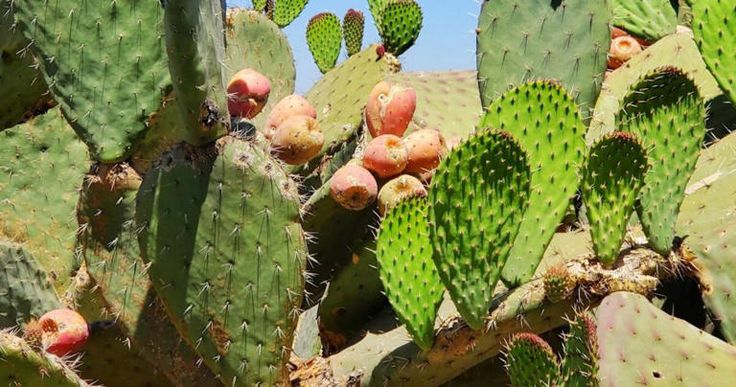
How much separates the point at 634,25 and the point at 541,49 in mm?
1230

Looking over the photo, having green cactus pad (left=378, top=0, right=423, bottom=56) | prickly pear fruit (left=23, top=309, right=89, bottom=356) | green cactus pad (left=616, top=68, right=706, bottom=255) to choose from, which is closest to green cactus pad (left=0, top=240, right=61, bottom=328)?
prickly pear fruit (left=23, top=309, right=89, bottom=356)

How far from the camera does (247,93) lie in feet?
7.93

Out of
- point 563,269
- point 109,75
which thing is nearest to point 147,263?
point 109,75

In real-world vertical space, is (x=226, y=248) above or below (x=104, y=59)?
below

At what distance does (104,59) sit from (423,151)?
794 millimetres

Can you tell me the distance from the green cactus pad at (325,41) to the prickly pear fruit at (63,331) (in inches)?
87.2

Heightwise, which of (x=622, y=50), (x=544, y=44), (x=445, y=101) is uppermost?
(x=544, y=44)

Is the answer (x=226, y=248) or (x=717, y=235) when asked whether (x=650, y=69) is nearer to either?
(x=717, y=235)

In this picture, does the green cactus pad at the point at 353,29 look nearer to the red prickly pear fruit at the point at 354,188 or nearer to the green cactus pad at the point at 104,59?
the red prickly pear fruit at the point at 354,188

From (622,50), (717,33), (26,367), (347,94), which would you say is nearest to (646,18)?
(622,50)

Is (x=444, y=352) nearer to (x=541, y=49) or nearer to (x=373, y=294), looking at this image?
(x=373, y=294)

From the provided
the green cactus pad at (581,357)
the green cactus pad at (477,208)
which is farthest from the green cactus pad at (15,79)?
the green cactus pad at (581,357)

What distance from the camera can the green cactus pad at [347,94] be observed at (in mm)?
2713

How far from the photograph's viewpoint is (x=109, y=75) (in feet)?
6.52
